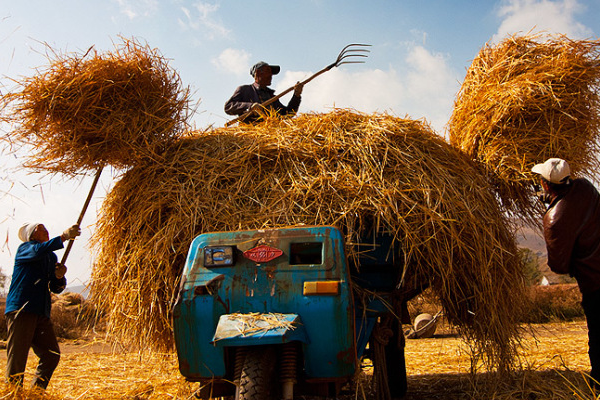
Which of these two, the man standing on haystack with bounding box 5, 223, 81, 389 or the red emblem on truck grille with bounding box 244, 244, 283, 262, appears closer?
the red emblem on truck grille with bounding box 244, 244, 283, 262

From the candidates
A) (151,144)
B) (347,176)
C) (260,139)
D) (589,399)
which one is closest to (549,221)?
(589,399)

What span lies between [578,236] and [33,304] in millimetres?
4816

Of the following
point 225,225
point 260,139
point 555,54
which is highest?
point 555,54

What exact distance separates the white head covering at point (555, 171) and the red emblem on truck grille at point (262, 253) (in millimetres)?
2428

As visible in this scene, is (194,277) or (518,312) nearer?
(194,277)

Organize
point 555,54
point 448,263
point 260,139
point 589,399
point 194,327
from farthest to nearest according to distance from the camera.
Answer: point 555,54
point 260,139
point 448,263
point 589,399
point 194,327

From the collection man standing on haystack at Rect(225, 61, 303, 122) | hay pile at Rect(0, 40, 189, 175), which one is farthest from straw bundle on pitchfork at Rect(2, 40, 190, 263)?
man standing on haystack at Rect(225, 61, 303, 122)

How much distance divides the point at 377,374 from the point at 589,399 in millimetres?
1482

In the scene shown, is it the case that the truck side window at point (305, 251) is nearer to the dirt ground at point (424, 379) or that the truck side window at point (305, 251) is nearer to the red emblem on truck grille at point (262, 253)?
the red emblem on truck grille at point (262, 253)

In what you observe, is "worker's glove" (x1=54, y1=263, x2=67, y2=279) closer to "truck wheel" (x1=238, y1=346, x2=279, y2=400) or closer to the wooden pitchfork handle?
the wooden pitchfork handle

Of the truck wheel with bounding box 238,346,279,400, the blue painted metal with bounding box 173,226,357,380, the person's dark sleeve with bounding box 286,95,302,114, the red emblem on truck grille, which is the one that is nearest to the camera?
the truck wheel with bounding box 238,346,279,400

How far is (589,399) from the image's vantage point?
11.4 ft

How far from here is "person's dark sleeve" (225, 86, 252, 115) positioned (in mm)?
5910

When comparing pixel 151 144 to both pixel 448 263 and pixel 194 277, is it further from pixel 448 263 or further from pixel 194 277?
pixel 448 263
